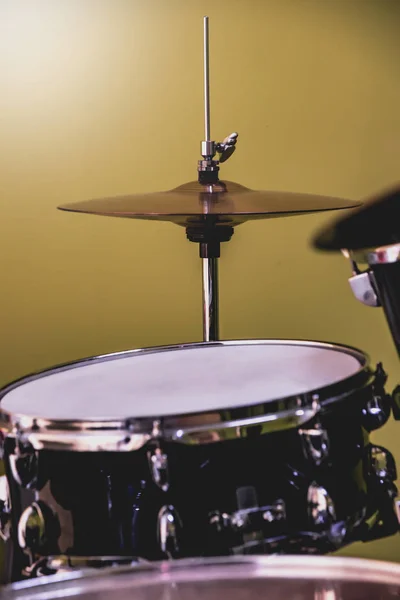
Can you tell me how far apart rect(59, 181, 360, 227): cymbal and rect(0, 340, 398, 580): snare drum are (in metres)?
0.31

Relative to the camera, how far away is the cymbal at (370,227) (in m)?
0.58

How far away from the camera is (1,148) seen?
1500mm

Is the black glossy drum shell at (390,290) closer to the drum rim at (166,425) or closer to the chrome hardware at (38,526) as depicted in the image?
the drum rim at (166,425)

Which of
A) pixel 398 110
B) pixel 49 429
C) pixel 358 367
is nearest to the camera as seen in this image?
pixel 49 429

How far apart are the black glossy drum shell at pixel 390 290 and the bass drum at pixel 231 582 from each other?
0.22m

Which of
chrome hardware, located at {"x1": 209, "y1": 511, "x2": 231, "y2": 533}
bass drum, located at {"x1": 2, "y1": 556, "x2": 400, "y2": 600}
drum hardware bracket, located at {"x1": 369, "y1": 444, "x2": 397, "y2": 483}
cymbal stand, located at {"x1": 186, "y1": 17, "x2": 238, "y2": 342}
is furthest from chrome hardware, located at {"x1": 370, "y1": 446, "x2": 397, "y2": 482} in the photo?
cymbal stand, located at {"x1": 186, "y1": 17, "x2": 238, "y2": 342}

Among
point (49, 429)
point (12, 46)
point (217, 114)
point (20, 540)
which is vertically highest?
point (12, 46)

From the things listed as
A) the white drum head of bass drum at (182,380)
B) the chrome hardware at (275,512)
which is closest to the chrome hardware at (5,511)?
the white drum head of bass drum at (182,380)

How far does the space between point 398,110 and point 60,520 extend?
1185 mm

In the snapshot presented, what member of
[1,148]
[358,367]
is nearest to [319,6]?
[1,148]

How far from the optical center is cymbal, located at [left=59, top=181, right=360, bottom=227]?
1.09 m

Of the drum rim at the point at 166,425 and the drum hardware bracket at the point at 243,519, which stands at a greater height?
the drum rim at the point at 166,425

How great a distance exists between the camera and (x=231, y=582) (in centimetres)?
59

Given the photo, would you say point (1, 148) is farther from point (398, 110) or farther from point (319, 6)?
point (398, 110)
